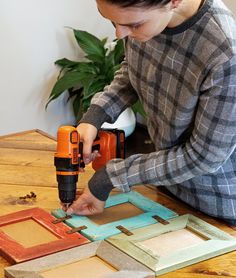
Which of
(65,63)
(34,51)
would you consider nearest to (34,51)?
(34,51)

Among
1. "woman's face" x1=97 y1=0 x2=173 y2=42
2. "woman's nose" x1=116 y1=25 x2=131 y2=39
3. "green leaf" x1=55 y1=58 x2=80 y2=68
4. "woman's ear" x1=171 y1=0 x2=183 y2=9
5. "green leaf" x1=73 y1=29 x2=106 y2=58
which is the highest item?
"woman's ear" x1=171 y1=0 x2=183 y2=9

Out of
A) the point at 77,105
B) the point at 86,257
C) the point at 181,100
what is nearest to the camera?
the point at 86,257

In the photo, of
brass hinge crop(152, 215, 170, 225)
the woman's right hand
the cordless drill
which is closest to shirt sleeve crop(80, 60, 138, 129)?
the woman's right hand

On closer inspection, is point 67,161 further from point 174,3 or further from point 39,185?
point 174,3

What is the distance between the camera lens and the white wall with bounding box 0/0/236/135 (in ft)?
9.52

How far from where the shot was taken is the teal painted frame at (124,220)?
4.08 feet

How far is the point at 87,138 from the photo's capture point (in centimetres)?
142

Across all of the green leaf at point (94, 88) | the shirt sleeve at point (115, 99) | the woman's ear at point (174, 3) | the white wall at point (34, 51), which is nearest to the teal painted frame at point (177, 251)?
the shirt sleeve at point (115, 99)

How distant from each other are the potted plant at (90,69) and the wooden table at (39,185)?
3.56ft

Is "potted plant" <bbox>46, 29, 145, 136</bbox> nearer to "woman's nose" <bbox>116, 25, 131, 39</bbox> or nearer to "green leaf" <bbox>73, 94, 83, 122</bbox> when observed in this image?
"green leaf" <bbox>73, 94, 83, 122</bbox>

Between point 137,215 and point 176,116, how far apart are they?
0.26 m

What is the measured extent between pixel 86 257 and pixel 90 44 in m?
2.02

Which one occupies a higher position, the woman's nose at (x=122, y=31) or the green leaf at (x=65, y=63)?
the woman's nose at (x=122, y=31)

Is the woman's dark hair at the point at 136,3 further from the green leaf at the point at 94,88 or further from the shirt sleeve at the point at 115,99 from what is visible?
the green leaf at the point at 94,88
